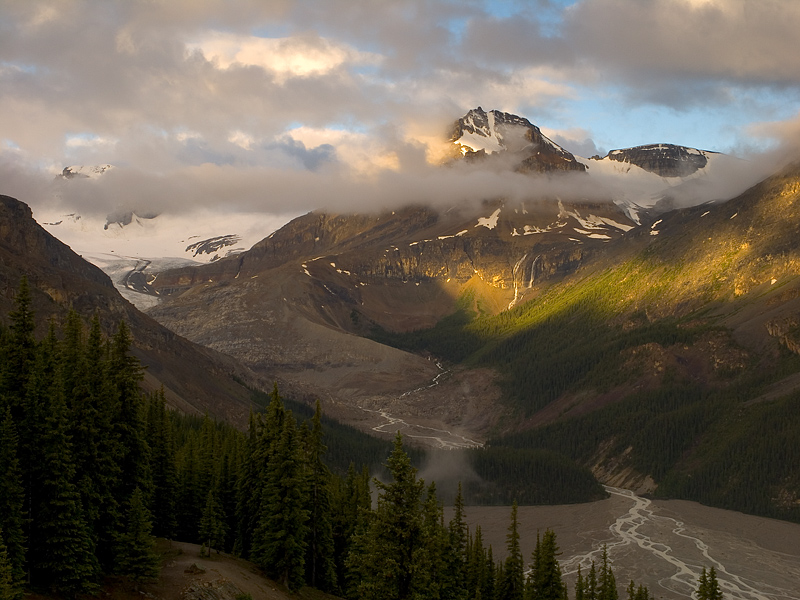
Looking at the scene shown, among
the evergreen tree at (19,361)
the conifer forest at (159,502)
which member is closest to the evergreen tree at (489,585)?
the conifer forest at (159,502)

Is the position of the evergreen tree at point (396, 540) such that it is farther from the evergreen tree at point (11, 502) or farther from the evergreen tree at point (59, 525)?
the evergreen tree at point (11, 502)

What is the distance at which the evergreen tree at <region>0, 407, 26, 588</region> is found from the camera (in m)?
51.8

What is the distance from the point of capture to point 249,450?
82312 mm

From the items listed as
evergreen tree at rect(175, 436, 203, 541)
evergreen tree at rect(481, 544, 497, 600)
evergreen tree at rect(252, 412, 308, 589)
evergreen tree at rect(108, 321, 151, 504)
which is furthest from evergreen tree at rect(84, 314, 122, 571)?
evergreen tree at rect(481, 544, 497, 600)

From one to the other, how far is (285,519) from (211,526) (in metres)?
8.70

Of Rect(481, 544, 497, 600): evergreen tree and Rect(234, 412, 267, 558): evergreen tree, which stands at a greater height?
Rect(234, 412, 267, 558): evergreen tree

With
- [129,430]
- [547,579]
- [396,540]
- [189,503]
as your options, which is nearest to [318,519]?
[189,503]

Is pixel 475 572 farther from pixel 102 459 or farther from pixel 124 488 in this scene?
pixel 102 459

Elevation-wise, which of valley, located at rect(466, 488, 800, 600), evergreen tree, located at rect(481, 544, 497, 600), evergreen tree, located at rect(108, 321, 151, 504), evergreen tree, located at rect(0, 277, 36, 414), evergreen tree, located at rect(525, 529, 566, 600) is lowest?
valley, located at rect(466, 488, 800, 600)

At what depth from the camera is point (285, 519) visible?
69.6 metres

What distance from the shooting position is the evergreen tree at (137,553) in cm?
5866

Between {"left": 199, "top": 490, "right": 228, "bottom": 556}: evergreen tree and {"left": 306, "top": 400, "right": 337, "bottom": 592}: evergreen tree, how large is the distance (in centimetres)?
744

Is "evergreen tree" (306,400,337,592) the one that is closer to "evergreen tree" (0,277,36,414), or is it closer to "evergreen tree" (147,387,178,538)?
"evergreen tree" (147,387,178,538)

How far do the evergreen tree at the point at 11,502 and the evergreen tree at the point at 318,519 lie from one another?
A: 24.9 meters
